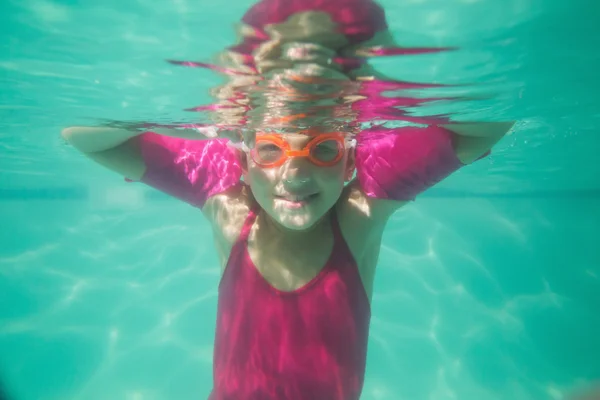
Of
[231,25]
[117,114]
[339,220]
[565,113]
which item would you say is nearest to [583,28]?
[339,220]

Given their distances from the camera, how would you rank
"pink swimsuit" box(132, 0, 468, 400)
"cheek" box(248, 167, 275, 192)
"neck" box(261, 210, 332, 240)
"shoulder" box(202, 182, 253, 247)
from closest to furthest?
"pink swimsuit" box(132, 0, 468, 400) → "cheek" box(248, 167, 275, 192) → "neck" box(261, 210, 332, 240) → "shoulder" box(202, 182, 253, 247)

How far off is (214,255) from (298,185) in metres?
10.1

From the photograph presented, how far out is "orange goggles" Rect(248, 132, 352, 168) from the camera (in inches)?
129

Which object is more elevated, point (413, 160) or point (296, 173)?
point (413, 160)

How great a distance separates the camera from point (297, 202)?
3170mm

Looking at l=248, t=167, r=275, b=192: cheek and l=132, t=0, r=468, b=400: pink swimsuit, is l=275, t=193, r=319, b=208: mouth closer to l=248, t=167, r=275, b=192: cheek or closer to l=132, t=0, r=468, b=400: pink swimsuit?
l=248, t=167, r=275, b=192: cheek

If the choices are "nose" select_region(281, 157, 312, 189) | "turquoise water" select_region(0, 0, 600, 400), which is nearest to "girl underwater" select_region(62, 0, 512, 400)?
"nose" select_region(281, 157, 312, 189)

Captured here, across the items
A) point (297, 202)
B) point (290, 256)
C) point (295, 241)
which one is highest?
point (297, 202)

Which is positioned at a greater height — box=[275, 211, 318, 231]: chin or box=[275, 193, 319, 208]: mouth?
box=[275, 193, 319, 208]: mouth

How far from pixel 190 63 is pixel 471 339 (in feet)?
26.8

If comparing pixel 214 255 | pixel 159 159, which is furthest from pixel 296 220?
pixel 214 255

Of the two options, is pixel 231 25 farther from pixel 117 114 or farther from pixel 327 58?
pixel 117 114

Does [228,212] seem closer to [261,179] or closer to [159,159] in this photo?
[261,179]

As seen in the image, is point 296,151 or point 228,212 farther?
point 228,212
